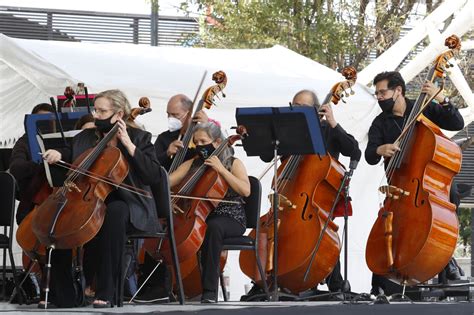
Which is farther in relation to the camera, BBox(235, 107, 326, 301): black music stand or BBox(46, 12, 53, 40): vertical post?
BBox(46, 12, 53, 40): vertical post

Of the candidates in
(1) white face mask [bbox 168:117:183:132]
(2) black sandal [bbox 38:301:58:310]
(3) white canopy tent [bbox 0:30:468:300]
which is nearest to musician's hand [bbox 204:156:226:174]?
(1) white face mask [bbox 168:117:183:132]

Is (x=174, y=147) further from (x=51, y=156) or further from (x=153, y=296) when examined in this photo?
(x=51, y=156)

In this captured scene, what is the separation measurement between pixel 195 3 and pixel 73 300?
790cm

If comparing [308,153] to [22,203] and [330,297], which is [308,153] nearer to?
[330,297]

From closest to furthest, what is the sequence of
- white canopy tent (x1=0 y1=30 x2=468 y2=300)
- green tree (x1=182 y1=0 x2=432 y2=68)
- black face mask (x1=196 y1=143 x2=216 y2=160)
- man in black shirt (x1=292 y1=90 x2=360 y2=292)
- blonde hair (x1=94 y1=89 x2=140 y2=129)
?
blonde hair (x1=94 y1=89 x2=140 y2=129) < black face mask (x1=196 y1=143 x2=216 y2=160) < man in black shirt (x1=292 y1=90 x2=360 y2=292) < white canopy tent (x1=0 y1=30 x2=468 y2=300) < green tree (x1=182 y1=0 x2=432 y2=68)

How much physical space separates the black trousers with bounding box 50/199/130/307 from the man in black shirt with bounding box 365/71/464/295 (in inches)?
72.5

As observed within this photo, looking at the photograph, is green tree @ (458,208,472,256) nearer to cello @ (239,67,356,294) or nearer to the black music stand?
cello @ (239,67,356,294)

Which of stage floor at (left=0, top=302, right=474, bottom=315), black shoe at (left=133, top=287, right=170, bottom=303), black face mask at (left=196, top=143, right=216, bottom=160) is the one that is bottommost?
black shoe at (left=133, top=287, right=170, bottom=303)

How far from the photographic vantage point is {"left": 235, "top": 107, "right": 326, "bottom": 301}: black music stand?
7.01m

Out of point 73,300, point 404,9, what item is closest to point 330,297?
point 73,300

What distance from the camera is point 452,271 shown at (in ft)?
26.1

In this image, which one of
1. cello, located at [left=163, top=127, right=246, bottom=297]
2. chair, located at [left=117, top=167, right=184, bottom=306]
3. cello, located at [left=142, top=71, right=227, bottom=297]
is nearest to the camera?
chair, located at [left=117, top=167, right=184, bottom=306]

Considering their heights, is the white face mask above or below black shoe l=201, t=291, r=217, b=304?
above

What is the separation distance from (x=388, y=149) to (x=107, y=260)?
1.91 metres
